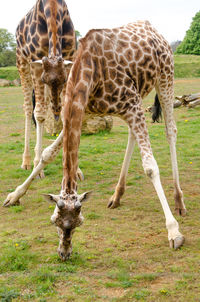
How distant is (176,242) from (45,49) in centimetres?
436

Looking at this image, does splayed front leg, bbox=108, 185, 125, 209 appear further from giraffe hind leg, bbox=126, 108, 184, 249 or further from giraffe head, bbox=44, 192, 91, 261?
giraffe head, bbox=44, 192, 91, 261

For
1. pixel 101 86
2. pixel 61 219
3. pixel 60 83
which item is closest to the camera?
pixel 61 219

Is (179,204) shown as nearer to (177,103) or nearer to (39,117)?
(39,117)

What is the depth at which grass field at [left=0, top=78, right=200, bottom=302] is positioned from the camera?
3.73 metres

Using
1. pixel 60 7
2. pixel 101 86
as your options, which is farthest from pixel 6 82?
pixel 101 86

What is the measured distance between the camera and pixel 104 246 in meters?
4.73

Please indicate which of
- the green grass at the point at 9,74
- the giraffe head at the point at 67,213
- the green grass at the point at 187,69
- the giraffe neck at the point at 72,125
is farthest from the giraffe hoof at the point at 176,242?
the green grass at the point at 9,74

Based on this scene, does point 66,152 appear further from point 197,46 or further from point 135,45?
point 197,46

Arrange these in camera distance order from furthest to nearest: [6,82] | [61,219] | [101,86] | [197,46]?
[197,46] → [6,82] → [101,86] → [61,219]

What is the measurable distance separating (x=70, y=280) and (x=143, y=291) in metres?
0.76

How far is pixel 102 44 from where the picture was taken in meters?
5.02

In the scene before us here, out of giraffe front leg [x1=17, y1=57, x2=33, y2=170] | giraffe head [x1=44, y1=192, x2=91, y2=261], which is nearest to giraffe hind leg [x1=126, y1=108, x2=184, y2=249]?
giraffe head [x1=44, y1=192, x2=91, y2=261]

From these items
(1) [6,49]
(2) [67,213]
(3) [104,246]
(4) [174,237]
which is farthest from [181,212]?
(1) [6,49]

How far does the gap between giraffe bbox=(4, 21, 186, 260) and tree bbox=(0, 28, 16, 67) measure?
52.3 m
